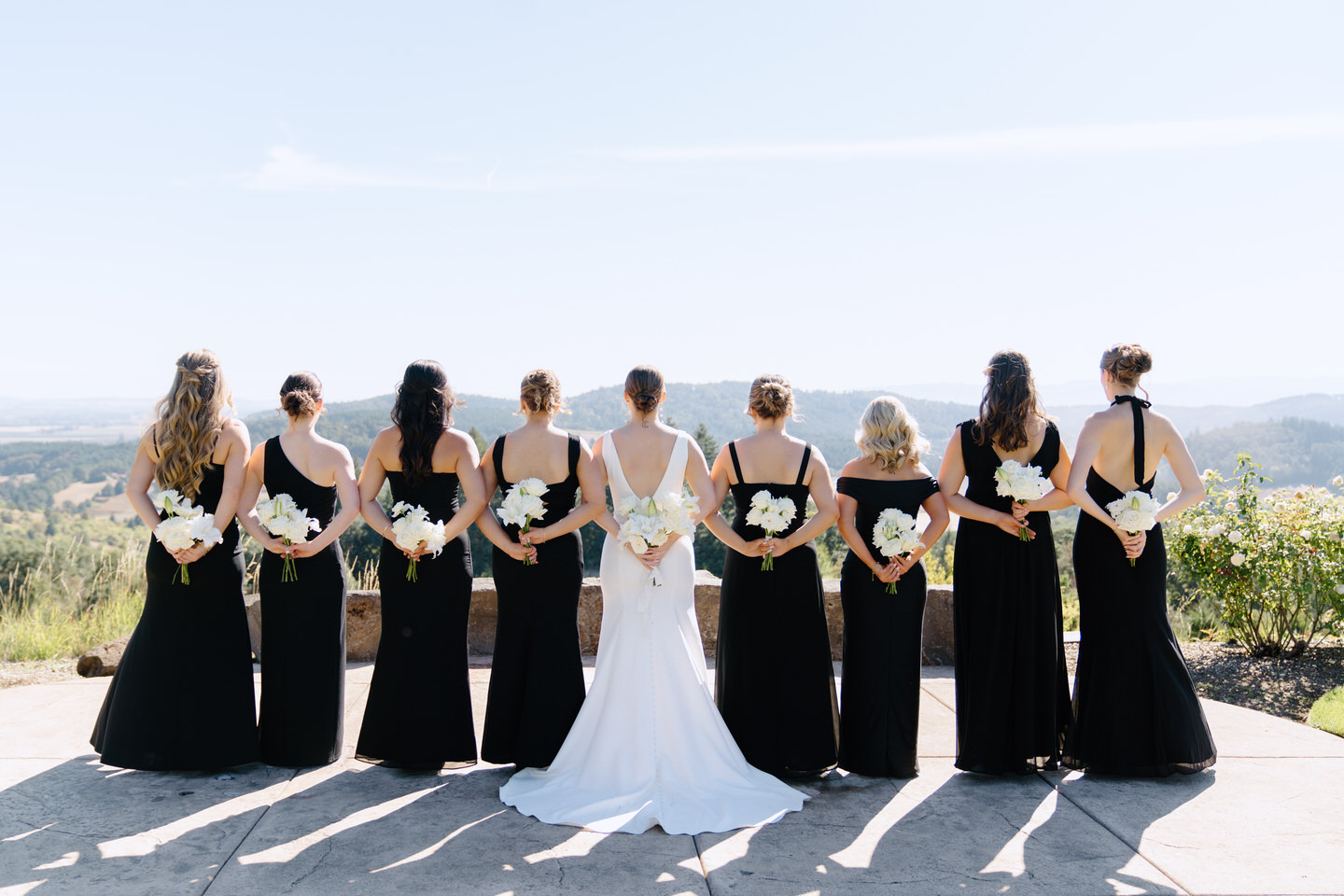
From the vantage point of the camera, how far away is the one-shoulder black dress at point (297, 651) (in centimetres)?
536

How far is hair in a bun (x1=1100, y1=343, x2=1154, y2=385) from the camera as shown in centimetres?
532

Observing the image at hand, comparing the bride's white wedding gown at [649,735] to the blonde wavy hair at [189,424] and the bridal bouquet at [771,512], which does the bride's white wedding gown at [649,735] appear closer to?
the bridal bouquet at [771,512]

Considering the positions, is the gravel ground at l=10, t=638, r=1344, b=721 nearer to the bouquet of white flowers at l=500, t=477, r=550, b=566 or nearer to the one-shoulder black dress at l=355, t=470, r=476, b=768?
the one-shoulder black dress at l=355, t=470, r=476, b=768

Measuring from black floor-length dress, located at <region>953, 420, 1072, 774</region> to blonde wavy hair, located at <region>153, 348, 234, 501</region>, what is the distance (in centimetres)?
431

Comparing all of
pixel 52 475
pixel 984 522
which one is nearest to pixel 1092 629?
pixel 984 522

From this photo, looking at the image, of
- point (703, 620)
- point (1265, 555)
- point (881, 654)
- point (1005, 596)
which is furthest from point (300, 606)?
point (1265, 555)

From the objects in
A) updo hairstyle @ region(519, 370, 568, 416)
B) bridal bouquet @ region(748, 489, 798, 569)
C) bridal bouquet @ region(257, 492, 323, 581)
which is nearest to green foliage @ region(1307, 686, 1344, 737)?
bridal bouquet @ region(748, 489, 798, 569)

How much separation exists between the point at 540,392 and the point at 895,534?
2124 millimetres

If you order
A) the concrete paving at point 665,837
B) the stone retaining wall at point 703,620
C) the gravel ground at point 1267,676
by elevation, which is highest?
the stone retaining wall at point 703,620

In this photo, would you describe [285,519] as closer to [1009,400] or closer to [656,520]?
[656,520]

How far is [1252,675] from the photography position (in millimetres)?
7855

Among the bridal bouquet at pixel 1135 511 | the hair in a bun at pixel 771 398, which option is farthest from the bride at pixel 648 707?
the bridal bouquet at pixel 1135 511

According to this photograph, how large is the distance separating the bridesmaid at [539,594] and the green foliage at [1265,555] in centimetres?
586

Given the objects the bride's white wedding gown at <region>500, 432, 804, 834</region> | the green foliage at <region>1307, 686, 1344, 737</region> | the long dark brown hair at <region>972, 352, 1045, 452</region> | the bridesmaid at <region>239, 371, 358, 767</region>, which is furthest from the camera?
the green foliage at <region>1307, 686, 1344, 737</region>
